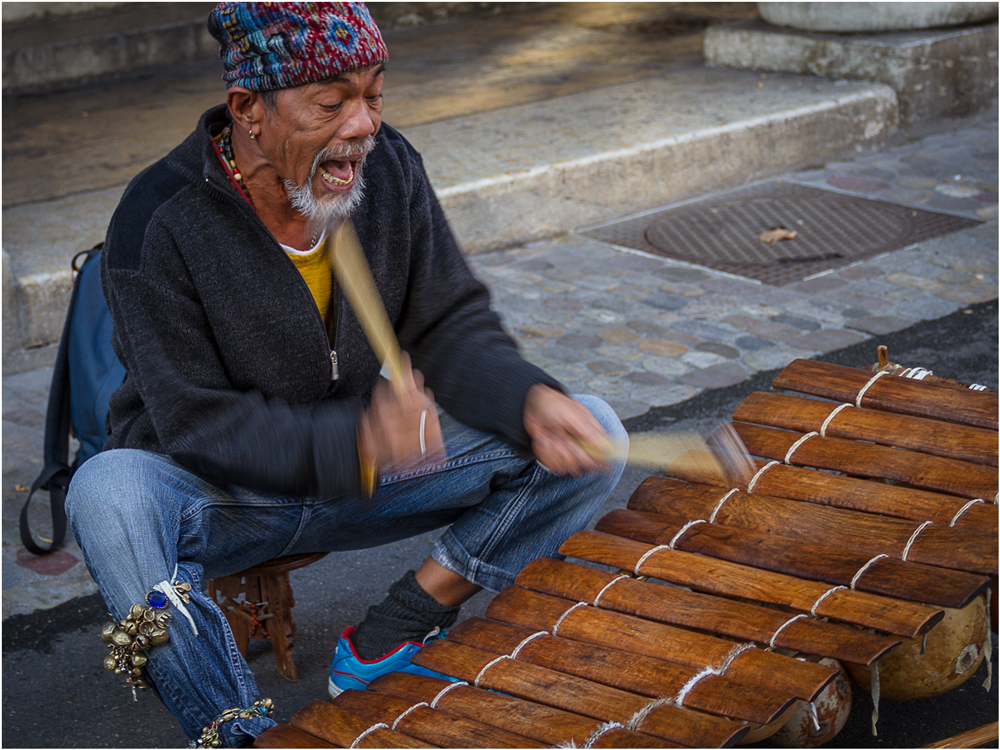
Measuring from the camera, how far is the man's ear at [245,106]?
6.80 ft

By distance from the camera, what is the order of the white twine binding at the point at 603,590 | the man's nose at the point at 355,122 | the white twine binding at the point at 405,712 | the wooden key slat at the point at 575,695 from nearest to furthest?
the wooden key slat at the point at 575,695 → the white twine binding at the point at 405,712 → the white twine binding at the point at 603,590 → the man's nose at the point at 355,122

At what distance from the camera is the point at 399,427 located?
2.04m

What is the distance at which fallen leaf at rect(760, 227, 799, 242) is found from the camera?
4938 millimetres

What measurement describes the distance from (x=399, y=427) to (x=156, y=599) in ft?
1.61

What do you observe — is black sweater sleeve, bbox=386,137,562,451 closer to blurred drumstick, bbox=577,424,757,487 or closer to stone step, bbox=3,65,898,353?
blurred drumstick, bbox=577,424,757,487

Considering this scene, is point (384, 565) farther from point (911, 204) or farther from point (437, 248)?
point (911, 204)

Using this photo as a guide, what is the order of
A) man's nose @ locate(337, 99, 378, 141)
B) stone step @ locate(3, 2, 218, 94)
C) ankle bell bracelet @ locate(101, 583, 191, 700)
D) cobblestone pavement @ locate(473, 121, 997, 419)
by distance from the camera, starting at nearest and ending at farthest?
ankle bell bracelet @ locate(101, 583, 191, 700) → man's nose @ locate(337, 99, 378, 141) → cobblestone pavement @ locate(473, 121, 997, 419) → stone step @ locate(3, 2, 218, 94)

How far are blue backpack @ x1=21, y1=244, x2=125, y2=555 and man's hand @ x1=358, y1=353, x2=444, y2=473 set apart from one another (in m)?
0.88

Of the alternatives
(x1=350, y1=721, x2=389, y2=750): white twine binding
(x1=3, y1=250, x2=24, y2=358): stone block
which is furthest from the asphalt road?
(x1=3, y1=250, x2=24, y2=358): stone block

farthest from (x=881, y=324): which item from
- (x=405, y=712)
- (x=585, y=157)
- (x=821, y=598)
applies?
(x=405, y=712)

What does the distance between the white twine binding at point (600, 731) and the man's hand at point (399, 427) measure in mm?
622

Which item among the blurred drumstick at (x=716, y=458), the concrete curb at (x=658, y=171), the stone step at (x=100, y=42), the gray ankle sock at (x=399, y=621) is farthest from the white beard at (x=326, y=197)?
the stone step at (x=100, y=42)

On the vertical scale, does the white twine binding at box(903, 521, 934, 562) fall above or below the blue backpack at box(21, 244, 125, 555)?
below

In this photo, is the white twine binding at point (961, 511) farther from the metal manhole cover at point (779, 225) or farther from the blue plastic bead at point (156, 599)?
the metal manhole cover at point (779, 225)
